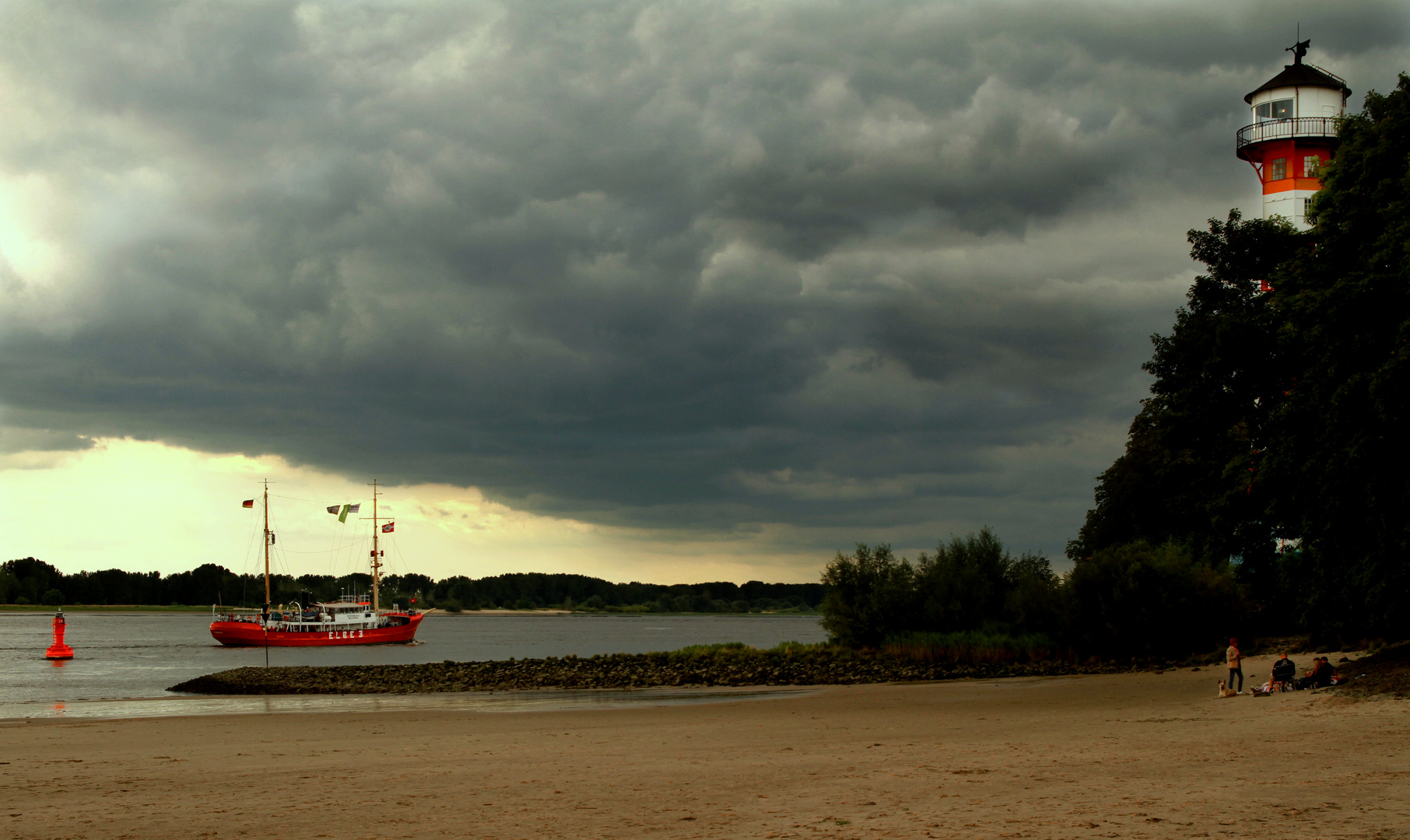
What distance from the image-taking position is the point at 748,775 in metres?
16.3

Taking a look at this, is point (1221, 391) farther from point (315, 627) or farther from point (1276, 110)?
point (315, 627)

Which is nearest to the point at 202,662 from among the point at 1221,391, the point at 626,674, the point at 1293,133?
the point at 626,674

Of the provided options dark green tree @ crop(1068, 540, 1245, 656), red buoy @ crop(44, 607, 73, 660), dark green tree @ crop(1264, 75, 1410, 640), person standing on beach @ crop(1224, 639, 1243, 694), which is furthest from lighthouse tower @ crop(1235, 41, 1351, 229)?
red buoy @ crop(44, 607, 73, 660)

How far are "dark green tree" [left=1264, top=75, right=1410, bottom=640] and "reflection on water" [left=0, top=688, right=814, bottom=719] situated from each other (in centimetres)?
1810

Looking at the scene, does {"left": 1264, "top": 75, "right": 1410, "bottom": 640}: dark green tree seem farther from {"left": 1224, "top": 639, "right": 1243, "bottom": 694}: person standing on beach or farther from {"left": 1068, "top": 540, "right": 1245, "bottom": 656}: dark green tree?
{"left": 1068, "top": 540, "right": 1245, "bottom": 656}: dark green tree

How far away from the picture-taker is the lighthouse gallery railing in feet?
169

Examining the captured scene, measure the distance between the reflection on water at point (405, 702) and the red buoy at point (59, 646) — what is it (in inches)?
1212

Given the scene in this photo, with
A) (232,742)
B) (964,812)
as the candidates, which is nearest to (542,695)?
(232,742)

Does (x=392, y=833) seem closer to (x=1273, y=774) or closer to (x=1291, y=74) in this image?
(x=1273, y=774)

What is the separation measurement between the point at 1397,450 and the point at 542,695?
28.7 meters

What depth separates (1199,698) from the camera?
27672 mm

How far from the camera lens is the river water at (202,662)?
116 ft

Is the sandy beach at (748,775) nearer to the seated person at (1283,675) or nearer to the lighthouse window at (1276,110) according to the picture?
the seated person at (1283,675)

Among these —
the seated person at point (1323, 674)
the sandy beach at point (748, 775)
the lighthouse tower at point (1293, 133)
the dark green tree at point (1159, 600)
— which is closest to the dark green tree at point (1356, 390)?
the seated person at point (1323, 674)
